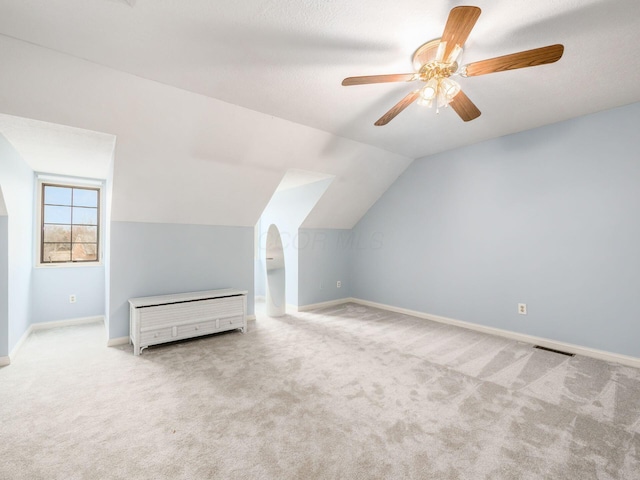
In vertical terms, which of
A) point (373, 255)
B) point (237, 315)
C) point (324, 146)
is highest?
point (324, 146)

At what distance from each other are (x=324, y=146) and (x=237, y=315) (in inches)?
92.3

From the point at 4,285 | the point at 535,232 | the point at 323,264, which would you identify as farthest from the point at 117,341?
the point at 535,232

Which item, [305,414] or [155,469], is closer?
[155,469]

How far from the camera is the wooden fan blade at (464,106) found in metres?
2.04

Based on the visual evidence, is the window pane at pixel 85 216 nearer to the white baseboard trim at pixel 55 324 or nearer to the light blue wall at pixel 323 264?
the white baseboard trim at pixel 55 324

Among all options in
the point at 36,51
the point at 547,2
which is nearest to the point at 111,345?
the point at 36,51

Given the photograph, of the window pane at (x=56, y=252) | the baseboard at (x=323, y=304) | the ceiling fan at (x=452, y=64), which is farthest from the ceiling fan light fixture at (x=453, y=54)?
the window pane at (x=56, y=252)

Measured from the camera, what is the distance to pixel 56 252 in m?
4.13

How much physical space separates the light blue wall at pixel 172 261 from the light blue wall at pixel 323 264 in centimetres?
96

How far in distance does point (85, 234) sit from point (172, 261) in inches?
70.9

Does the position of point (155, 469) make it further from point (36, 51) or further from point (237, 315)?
point (36, 51)

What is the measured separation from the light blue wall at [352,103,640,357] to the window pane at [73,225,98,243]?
15.3ft

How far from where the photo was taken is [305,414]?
6.57 ft

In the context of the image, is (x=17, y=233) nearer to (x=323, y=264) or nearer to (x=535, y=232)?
(x=323, y=264)
